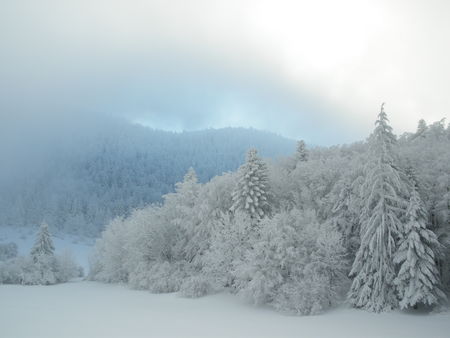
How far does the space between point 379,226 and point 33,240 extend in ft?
380

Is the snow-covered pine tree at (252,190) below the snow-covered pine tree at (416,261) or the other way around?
the other way around

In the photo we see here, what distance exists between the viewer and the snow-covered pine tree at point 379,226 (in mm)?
26297

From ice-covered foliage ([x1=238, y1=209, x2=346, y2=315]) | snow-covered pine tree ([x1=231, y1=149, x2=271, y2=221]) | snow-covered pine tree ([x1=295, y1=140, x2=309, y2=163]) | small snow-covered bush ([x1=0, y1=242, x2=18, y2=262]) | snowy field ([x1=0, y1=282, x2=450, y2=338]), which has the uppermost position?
snow-covered pine tree ([x1=295, y1=140, x2=309, y2=163])

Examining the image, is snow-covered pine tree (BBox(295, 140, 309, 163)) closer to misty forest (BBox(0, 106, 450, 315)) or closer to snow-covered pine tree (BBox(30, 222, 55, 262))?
misty forest (BBox(0, 106, 450, 315))

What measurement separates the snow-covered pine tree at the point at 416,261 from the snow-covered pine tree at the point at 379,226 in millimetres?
834

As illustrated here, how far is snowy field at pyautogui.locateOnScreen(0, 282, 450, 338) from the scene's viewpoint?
22984mm

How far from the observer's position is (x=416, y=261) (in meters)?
25.1

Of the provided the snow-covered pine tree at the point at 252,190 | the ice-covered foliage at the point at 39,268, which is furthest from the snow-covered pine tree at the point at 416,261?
the ice-covered foliage at the point at 39,268

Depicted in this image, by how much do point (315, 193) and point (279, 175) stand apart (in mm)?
6841

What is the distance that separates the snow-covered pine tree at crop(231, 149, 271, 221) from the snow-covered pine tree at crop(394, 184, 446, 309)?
51.8 ft

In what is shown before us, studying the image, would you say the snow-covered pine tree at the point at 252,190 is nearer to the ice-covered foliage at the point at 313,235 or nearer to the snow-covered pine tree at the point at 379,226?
the ice-covered foliage at the point at 313,235

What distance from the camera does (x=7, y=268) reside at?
57.7 m

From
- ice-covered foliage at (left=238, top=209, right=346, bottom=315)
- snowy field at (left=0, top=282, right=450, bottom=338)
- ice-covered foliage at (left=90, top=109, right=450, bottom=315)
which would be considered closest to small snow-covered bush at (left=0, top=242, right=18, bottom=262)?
ice-covered foliage at (left=90, top=109, right=450, bottom=315)

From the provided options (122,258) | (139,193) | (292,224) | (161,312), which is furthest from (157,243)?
(139,193)
